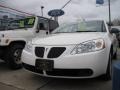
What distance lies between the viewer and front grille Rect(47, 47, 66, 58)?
3.44 meters

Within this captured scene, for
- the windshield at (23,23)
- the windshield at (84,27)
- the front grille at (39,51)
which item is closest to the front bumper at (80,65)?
the front grille at (39,51)

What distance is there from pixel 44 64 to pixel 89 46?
0.90 meters

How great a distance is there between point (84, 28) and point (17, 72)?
6.95 ft

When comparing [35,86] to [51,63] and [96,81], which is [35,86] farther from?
[96,81]

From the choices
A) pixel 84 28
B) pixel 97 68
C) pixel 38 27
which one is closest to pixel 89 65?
pixel 97 68

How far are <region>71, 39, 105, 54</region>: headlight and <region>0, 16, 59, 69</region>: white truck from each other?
2342mm

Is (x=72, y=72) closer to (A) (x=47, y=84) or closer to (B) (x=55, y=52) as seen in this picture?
(B) (x=55, y=52)

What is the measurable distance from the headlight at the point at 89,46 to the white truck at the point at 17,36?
2342mm

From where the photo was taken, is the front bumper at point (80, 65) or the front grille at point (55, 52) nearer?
the front bumper at point (80, 65)

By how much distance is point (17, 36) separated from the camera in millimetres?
5383

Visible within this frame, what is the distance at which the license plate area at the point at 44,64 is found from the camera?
134 inches

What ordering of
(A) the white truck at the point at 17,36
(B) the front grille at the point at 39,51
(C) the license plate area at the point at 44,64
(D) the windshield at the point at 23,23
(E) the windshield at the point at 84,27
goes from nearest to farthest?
(C) the license plate area at the point at 44,64 → (B) the front grille at the point at 39,51 → (E) the windshield at the point at 84,27 → (A) the white truck at the point at 17,36 → (D) the windshield at the point at 23,23

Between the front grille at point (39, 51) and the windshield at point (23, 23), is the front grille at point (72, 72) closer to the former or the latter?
the front grille at point (39, 51)

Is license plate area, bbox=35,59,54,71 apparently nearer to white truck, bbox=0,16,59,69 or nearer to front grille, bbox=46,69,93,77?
front grille, bbox=46,69,93,77
